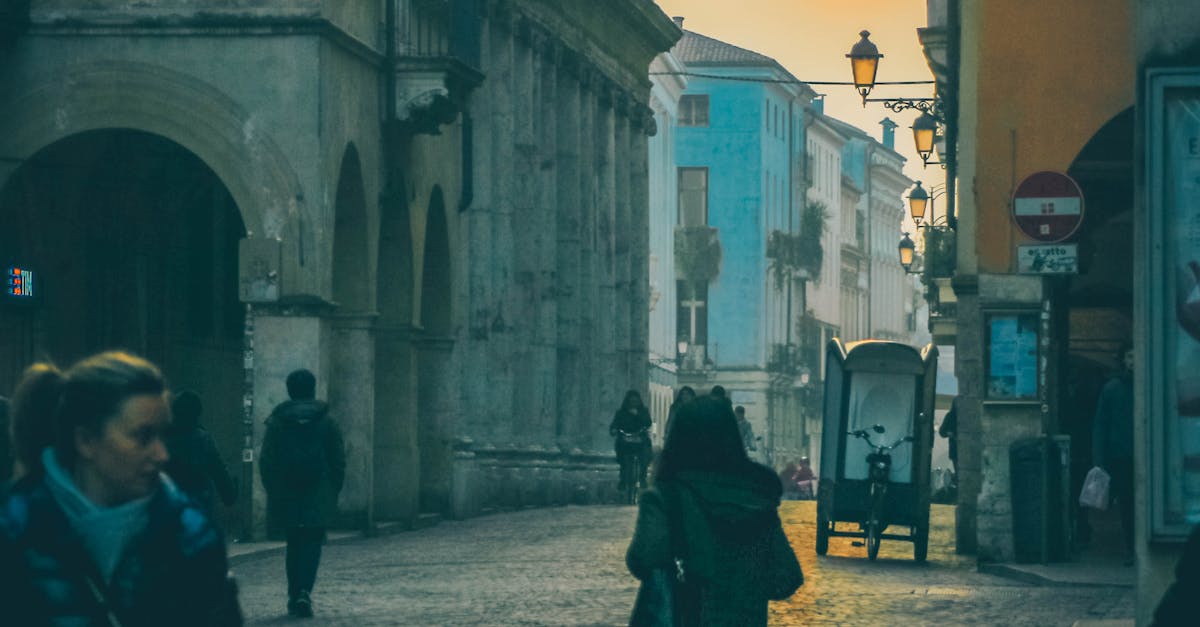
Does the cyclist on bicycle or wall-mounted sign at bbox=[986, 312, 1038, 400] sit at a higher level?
wall-mounted sign at bbox=[986, 312, 1038, 400]

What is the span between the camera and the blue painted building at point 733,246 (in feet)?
317

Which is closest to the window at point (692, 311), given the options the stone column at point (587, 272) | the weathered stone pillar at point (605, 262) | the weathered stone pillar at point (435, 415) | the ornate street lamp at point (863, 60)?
the weathered stone pillar at point (605, 262)

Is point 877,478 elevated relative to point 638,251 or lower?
lower

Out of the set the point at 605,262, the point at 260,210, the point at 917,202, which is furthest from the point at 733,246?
the point at 260,210

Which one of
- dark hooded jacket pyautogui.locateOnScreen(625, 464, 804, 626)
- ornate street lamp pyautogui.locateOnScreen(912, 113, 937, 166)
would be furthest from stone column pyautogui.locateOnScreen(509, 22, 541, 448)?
dark hooded jacket pyautogui.locateOnScreen(625, 464, 804, 626)

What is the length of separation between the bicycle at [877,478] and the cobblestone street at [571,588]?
1.04 feet

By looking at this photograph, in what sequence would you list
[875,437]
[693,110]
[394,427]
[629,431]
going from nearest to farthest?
1. [875,437]
2. [394,427]
3. [629,431]
4. [693,110]

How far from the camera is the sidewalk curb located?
1978 centimetres

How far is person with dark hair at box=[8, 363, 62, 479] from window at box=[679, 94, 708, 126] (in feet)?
306

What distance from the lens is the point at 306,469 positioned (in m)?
17.2

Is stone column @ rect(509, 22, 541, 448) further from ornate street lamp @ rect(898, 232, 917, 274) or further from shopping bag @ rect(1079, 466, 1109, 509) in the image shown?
shopping bag @ rect(1079, 466, 1109, 509)

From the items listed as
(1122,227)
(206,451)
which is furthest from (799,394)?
(206,451)

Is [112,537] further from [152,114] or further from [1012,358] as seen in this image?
[152,114]

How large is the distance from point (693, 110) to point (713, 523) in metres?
91.5
